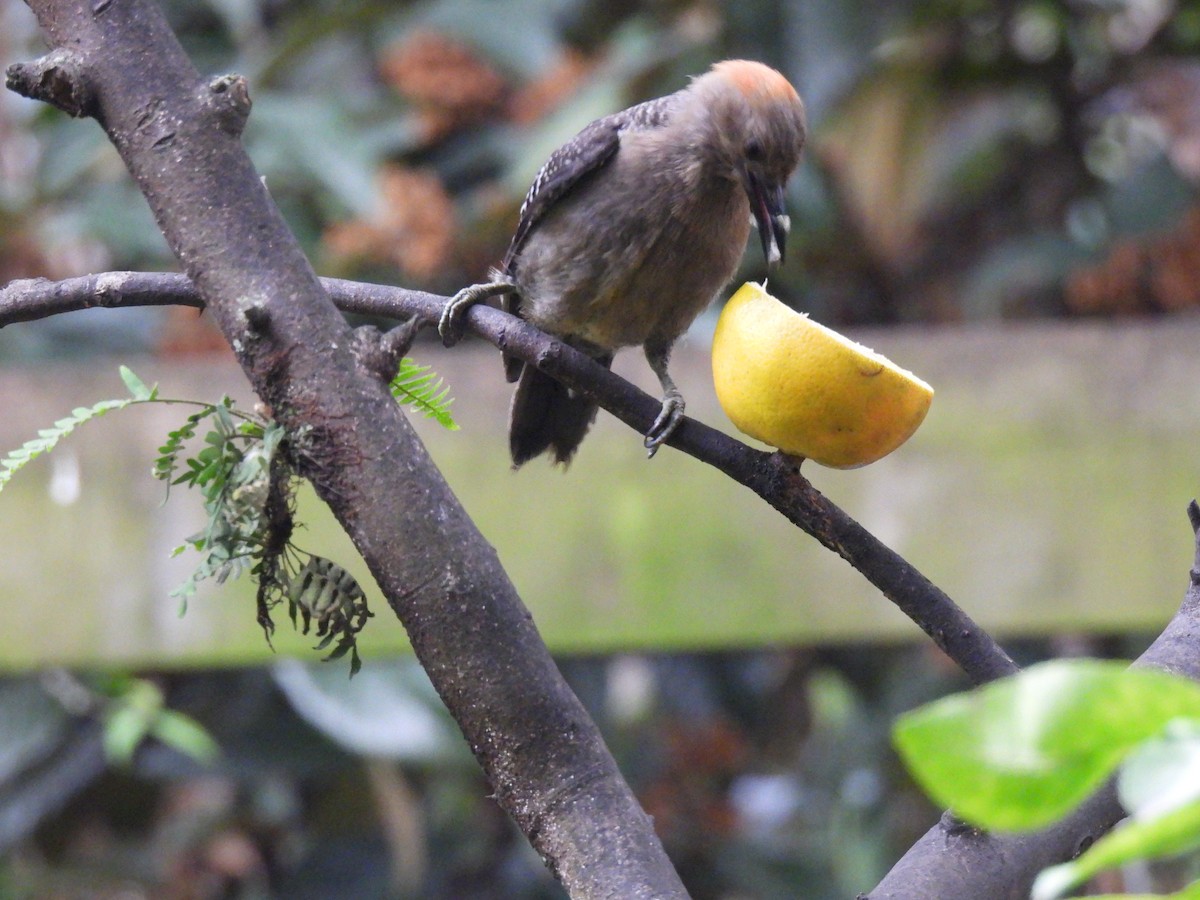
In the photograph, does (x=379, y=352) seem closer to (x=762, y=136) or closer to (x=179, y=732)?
(x=762, y=136)

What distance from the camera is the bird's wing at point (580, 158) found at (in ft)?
5.80

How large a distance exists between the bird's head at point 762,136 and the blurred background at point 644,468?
0.74 meters

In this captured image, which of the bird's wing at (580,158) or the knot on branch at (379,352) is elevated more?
the bird's wing at (580,158)

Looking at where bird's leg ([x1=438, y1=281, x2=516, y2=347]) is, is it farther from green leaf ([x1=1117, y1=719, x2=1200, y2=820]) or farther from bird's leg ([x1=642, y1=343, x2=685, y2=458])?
green leaf ([x1=1117, y1=719, x2=1200, y2=820])

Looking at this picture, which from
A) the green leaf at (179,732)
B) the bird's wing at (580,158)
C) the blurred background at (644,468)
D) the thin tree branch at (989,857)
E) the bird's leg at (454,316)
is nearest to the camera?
the thin tree branch at (989,857)

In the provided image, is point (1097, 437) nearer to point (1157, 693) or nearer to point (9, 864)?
point (1157, 693)

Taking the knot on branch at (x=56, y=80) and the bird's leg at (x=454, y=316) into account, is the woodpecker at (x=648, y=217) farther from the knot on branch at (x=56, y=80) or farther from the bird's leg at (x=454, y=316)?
the knot on branch at (x=56, y=80)

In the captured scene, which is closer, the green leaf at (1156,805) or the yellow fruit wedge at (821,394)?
the green leaf at (1156,805)

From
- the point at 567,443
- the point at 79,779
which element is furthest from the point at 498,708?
the point at 79,779

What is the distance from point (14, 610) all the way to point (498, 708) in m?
1.86

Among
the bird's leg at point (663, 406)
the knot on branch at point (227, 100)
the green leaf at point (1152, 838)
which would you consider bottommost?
the green leaf at point (1152, 838)

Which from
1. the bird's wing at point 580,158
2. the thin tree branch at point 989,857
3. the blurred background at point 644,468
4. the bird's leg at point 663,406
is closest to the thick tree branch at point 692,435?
the bird's leg at point 663,406

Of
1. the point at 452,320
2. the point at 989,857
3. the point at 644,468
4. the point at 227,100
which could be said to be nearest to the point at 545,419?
the point at 644,468

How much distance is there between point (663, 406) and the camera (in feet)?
3.41
